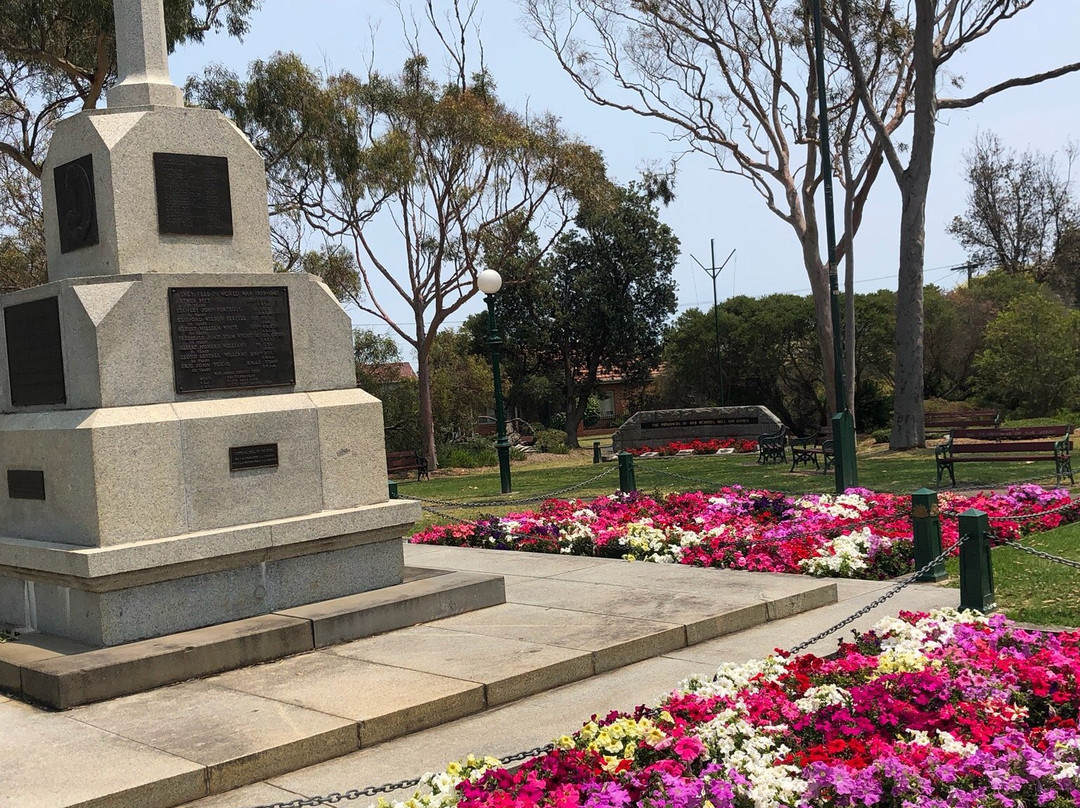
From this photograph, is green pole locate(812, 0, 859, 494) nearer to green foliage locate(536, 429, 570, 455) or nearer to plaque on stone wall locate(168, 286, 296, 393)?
plaque on stone wall locate(168, 286, 296, 393)

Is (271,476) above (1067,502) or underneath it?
above

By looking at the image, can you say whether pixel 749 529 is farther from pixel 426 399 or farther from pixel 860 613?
pixel 426 399

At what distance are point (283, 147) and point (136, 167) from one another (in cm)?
2183

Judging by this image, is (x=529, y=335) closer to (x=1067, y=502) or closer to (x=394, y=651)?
(x=1067, y=502)

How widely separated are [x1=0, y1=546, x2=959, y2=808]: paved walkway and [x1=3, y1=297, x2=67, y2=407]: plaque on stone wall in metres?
2.23

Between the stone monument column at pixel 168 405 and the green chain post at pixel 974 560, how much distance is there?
408 centimetres

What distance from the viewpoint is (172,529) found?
7.08 m

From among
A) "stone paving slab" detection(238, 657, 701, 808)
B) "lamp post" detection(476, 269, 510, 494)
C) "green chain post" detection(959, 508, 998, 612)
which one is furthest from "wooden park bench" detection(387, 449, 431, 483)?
"stone paving slab" detection(238, 657, 701, 808)

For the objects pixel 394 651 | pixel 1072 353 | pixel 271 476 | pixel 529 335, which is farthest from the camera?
pixel 529 335

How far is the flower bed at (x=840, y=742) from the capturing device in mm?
4027

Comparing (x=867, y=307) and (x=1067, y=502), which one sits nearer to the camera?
(x=1067, y=502)

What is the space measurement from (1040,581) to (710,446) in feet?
73.6

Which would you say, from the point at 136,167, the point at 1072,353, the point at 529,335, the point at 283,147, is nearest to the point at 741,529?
the point at 136,167

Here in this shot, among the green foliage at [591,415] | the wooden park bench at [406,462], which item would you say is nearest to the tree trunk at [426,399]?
the wooden park bench at [406,462]
